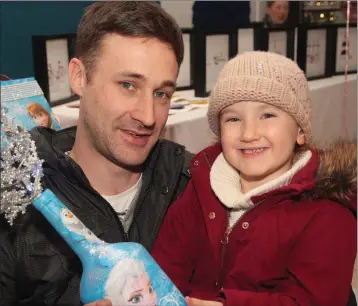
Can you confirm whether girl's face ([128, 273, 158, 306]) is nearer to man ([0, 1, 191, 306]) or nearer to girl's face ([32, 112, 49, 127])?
man ([0, 1, 191, 306])

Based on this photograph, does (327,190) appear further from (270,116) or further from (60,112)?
(60,112)

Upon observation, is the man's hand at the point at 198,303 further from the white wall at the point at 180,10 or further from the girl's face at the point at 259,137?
the white wall at the point at 180,10

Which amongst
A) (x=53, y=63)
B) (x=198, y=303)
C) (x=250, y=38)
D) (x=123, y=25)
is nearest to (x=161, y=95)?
(x=123, y=25)

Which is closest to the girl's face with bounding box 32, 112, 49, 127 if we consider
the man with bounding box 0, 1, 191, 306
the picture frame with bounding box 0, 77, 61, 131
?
the picture frame with bounding box 0, 77, 61, 131

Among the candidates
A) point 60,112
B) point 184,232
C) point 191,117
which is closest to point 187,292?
point 184,232

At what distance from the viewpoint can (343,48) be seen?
3256mm

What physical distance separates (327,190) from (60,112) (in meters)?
1.35

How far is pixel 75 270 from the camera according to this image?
4.13ft

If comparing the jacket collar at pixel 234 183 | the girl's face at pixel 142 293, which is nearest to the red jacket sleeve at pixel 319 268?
the jacket collar at pixel 234 183

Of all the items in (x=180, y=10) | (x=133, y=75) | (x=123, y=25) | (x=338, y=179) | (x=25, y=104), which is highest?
(x=180, y=10)

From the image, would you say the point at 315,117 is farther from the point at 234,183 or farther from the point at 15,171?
the point at 15,171

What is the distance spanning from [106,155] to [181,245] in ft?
1.05

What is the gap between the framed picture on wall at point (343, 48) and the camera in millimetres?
3180

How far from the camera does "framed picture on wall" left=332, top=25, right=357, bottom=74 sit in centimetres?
318
